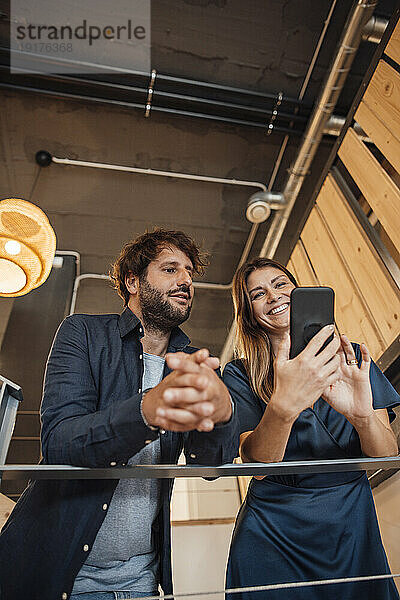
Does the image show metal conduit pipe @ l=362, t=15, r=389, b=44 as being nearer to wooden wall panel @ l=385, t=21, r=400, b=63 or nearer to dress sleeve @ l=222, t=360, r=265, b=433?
wooden wall panel @ l=385, t=21, r=400, b=63

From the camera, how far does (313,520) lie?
4.12 feet

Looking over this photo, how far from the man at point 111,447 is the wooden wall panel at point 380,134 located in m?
1.46

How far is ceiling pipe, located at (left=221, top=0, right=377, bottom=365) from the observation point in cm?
259

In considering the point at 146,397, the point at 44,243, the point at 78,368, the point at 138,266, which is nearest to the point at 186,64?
the point at 44,243

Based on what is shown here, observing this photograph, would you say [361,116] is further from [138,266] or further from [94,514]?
[94,514]

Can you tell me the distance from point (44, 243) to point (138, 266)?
35.6 inches

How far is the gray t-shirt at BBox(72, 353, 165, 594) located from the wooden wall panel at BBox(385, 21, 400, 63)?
2.13 m

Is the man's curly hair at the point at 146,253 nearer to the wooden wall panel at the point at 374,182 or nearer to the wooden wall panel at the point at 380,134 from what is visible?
the wooden wall panel at the point at 374,182

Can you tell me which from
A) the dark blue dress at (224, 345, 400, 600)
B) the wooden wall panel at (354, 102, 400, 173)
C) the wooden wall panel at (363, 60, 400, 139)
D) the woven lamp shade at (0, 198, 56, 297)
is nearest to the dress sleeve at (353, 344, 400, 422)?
the dark blue dress at (224, 345, 400, 600)

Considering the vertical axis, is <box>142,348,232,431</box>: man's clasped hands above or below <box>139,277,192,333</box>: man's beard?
above

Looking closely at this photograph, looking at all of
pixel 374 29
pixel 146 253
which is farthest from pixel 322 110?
pixel 146 253

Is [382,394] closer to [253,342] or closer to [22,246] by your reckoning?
[253,342]

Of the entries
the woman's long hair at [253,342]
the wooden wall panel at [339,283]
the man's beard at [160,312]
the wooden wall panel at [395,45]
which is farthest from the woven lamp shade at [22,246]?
the wooden wall panel at [395,45]

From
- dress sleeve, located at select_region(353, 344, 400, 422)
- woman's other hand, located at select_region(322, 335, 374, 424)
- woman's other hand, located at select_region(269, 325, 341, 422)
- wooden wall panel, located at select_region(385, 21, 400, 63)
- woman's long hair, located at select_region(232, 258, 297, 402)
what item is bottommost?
woman's long hair, located at select_region(232, 258, 297, 402)
